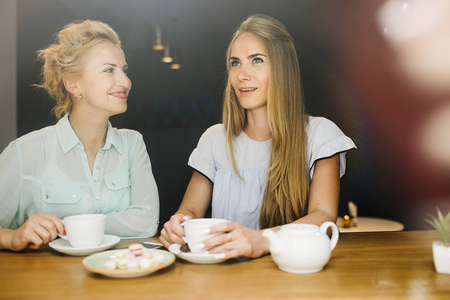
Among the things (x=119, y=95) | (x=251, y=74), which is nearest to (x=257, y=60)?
(x=251, y=74)

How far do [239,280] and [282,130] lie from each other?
0.95 meters

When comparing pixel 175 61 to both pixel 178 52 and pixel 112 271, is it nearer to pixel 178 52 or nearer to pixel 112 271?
pixel 178 52

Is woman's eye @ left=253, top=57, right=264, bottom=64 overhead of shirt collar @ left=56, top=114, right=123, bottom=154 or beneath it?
overhead

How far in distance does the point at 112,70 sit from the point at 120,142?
336 millimetres

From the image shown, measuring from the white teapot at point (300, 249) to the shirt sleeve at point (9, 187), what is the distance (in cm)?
117

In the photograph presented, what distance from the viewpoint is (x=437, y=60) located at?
11.0 ft

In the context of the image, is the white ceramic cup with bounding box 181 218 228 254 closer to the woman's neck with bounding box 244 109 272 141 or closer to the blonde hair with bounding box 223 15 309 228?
the blonde hair with bounding box 223 15 309 228

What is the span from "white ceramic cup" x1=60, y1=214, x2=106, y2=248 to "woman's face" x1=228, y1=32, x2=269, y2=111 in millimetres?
896

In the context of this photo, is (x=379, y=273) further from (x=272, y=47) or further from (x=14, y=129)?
(x=14, y=129)

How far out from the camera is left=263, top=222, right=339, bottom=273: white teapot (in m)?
1.09

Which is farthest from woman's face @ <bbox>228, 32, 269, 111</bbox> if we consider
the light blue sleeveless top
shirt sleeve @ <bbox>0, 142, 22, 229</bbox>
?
shirt sleeve @ <bbox>0, 142, 22, 229</bbox>

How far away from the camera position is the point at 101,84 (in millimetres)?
1953

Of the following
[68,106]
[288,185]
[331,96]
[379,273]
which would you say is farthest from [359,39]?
[379,273]

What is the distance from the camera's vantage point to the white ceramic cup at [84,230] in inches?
50.9
